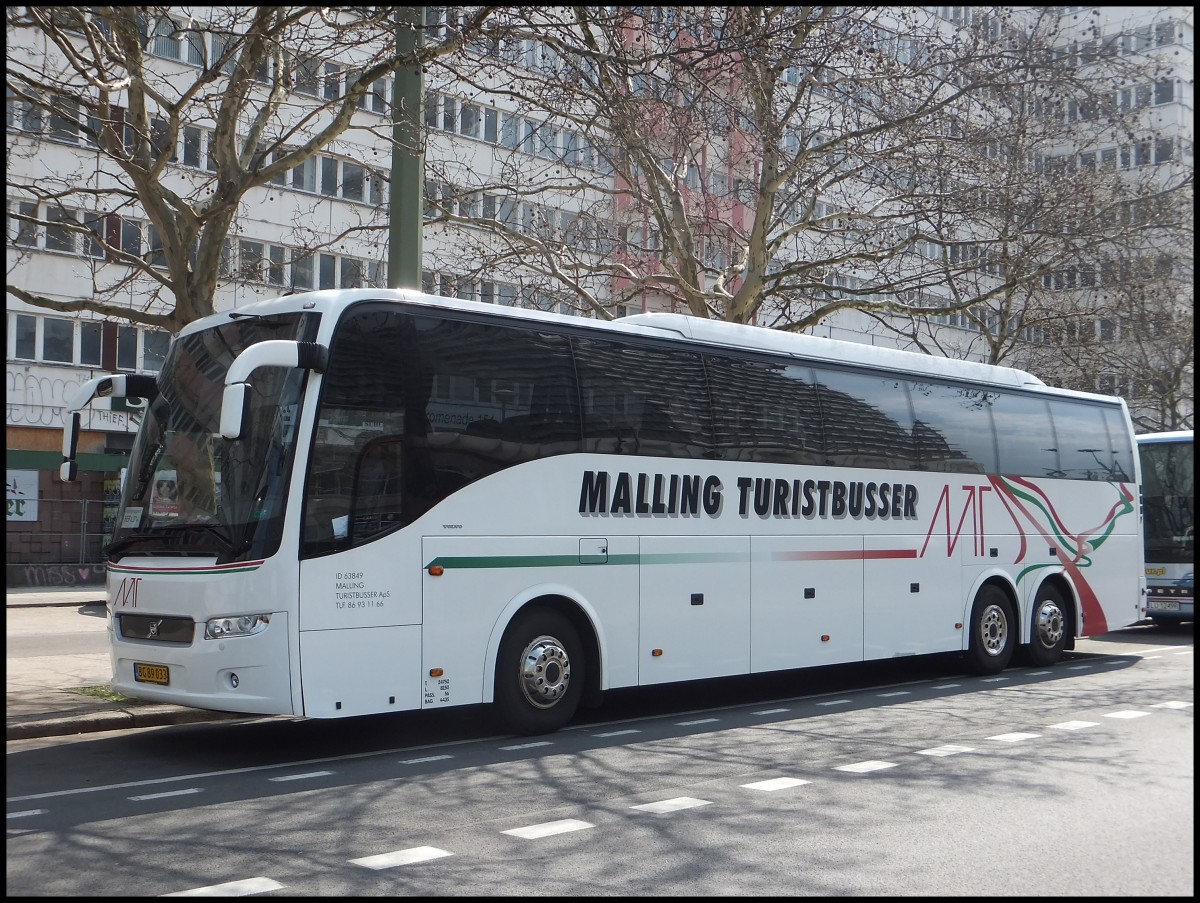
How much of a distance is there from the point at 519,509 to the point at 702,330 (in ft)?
9.77

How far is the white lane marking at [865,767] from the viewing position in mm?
9009

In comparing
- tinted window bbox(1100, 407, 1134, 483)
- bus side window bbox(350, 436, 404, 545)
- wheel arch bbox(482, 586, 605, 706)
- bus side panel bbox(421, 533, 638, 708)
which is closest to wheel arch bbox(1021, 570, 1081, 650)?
tinted window bbox(1100, 407, 1134, 483)

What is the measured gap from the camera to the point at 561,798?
26.5ft

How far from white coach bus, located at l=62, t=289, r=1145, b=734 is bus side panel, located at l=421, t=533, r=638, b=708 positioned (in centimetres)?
2

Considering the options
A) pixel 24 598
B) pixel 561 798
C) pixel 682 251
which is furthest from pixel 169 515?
pixel 24 598

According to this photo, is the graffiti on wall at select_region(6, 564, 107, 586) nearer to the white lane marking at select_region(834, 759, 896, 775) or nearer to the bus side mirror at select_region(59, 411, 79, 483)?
the bus side mirror at select_region(59, 411, 79, 483)

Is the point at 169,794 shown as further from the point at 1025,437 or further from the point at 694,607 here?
the point at 1025,437

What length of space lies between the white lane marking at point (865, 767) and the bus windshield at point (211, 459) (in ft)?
13.6

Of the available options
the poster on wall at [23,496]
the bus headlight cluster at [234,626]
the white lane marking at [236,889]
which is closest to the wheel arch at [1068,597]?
the bus headlight cluster at [234,626]

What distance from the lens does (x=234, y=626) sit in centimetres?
928

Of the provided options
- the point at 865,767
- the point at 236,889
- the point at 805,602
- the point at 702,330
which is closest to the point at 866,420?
the point at 805,602

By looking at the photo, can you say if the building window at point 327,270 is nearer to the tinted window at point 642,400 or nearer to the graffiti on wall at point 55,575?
the graffiti on wall at point 55,575

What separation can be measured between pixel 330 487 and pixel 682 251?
433 inches

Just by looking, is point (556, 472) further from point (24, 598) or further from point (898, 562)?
point (24, 598)
